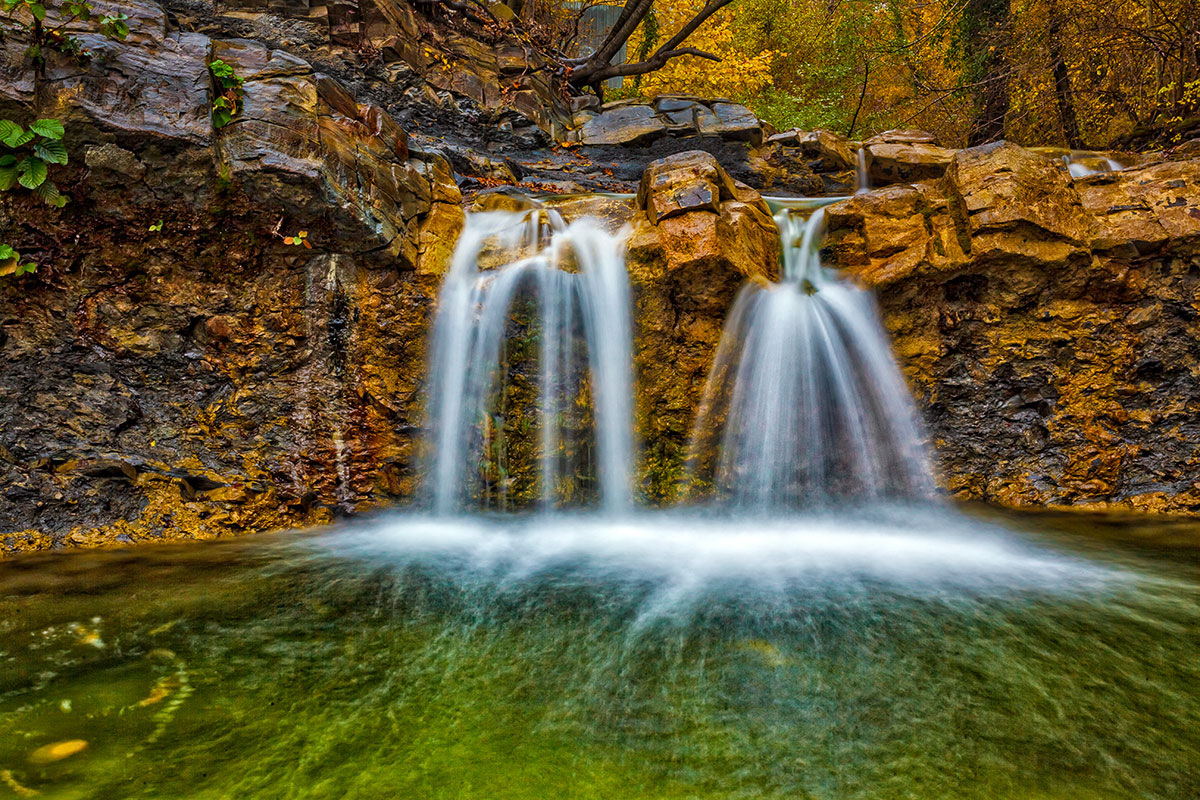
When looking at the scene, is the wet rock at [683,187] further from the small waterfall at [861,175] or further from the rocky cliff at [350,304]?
the small waterfall at [861,175]

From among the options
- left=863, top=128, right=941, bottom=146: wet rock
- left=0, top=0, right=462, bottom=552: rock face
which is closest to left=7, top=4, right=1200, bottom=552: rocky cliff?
left=0, top=0, right=462, bottom=552: rock face

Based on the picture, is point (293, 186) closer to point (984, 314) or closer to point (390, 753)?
point (390, 753)

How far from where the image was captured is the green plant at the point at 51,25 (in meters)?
3.92

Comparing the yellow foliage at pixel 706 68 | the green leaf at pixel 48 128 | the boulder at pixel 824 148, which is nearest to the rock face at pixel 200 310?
the green leaf at pixel 48 128

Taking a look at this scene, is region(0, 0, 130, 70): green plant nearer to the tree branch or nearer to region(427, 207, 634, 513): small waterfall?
region(427, 207, 634, 513): small waterfall

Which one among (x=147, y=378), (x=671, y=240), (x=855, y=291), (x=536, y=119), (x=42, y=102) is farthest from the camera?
(x=536, y=119)

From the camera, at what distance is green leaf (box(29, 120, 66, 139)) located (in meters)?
3.82

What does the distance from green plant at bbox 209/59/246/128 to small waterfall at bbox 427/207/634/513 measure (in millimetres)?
2005

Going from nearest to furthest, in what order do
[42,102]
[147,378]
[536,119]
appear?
[42,102] < [147,378] < [536,119]

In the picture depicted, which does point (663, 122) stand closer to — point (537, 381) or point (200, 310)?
point (537, 381)

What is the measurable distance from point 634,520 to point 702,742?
3159 mm

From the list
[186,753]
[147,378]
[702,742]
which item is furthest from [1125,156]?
[147,378]

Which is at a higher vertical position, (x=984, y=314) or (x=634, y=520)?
(x=984, y=314)

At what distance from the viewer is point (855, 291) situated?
5328 mm
